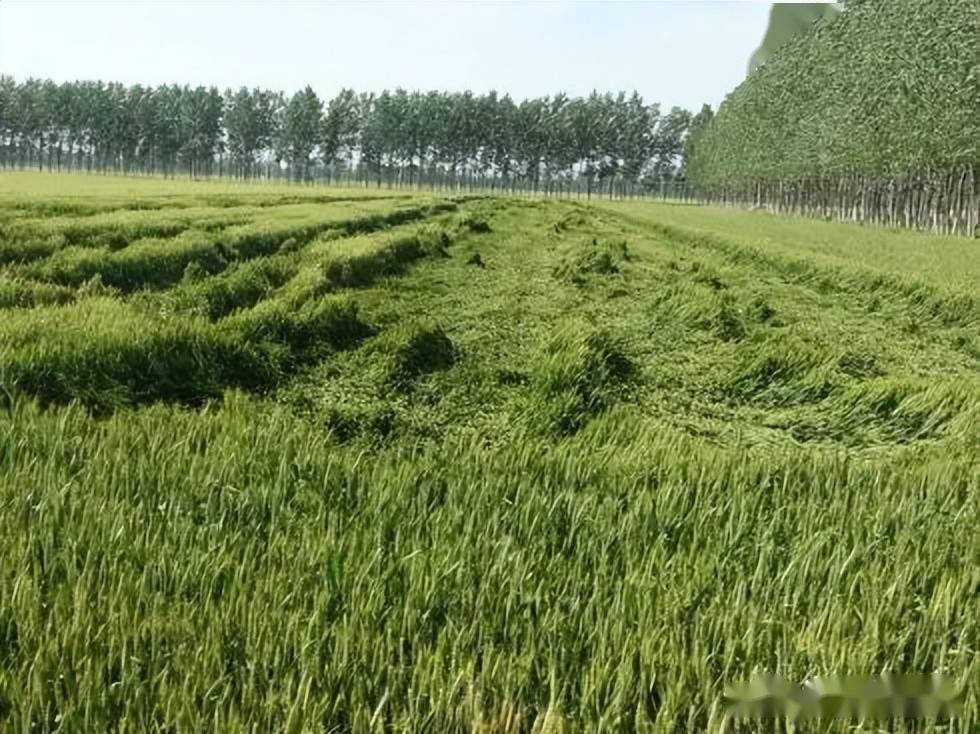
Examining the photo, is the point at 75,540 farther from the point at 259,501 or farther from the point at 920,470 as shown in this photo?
the point at 920,470

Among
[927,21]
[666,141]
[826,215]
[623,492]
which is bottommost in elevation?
[623,492]

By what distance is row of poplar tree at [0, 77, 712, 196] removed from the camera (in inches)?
4985

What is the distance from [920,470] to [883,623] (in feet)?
6.98

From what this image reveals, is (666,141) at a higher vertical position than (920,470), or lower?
higher

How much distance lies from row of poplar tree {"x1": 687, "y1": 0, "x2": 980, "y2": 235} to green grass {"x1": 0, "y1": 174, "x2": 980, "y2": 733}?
116ft

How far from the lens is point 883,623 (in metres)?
2.29

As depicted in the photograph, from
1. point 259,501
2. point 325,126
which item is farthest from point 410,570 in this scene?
point 325,126
